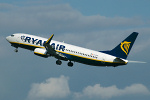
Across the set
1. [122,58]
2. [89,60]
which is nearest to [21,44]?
[89,60]

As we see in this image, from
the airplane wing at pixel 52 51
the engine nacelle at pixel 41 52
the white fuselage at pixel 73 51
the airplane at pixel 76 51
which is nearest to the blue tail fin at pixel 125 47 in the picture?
the airplane at pixel 76 51

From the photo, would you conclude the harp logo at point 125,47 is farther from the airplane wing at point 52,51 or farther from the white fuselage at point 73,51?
the airplane wing at point 52,51

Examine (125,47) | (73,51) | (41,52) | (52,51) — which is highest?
(125,47)

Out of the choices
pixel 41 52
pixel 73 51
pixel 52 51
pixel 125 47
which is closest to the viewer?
pixel 125 47

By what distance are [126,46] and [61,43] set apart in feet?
56.2

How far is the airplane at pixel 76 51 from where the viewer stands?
3430 inches

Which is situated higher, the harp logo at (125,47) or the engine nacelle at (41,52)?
the harp logo at (125,47)

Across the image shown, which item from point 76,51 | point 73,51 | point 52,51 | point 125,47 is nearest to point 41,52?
point 52,51

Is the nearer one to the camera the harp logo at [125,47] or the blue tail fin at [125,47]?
the blue tail fin at [125,47]

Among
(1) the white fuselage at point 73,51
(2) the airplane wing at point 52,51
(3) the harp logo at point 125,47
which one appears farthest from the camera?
(2) the airplane wing at point 52,51

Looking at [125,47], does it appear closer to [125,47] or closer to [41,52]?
[125,47]

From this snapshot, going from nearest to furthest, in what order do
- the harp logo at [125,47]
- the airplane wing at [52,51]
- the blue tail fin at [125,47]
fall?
1. the blue tail fin at [125,47]
2. the harp logo at [125,47]
3. the airplane wing at [52,51]

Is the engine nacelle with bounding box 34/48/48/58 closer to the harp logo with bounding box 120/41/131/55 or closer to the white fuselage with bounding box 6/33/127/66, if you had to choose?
the white fuselage with bounding box 6/33/127/66

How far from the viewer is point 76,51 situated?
300 ft
